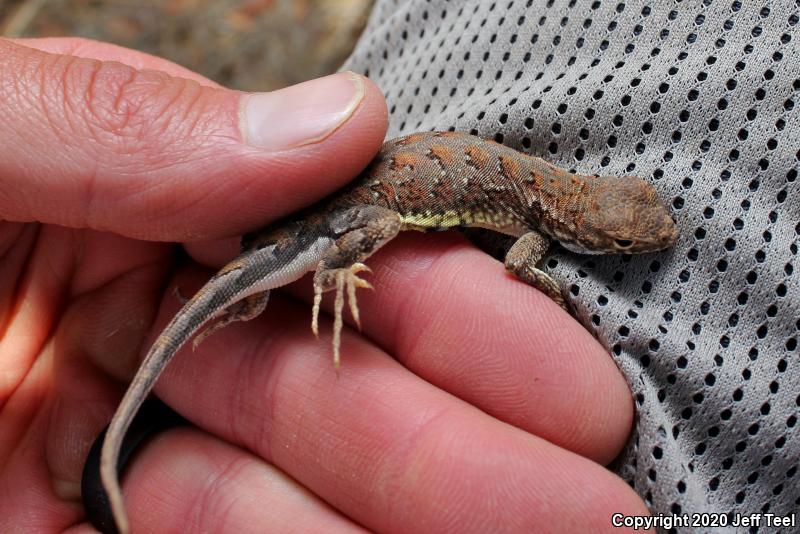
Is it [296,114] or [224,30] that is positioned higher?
[296,114]

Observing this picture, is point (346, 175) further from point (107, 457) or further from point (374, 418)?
point (107, 457)

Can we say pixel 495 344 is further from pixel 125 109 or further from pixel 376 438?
pixel 125 109

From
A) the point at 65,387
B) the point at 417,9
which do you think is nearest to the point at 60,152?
the point at 65,387

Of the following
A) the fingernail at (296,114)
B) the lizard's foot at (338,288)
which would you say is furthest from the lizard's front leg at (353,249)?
the fingernail at (296,114)

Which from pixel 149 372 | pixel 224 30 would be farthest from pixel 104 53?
pixel 224 30

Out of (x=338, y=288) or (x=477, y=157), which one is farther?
(x=477, y=157)

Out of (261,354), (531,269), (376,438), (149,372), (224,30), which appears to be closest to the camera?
(149,372)

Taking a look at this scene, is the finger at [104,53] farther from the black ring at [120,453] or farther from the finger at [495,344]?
the black ring at [120,453]

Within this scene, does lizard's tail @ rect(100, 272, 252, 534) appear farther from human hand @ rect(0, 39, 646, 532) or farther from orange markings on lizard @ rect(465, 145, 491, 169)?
orange markings on lizard @ rect(465, 145, 491, 169)
